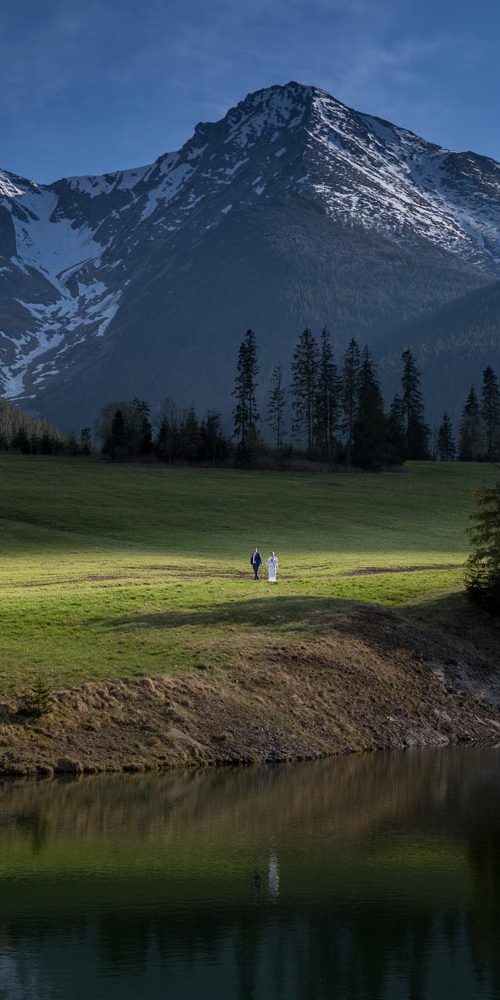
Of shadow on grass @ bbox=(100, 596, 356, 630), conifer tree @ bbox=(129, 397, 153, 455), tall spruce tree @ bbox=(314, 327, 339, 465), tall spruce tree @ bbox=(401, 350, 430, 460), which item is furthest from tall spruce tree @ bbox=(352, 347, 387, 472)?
shadow on grass @ bbox=(100, 596, 356, 630)

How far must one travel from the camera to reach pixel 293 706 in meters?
42.4

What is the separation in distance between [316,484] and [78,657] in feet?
291

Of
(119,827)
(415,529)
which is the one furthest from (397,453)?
(119,827)

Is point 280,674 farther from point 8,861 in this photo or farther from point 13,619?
point 8,861

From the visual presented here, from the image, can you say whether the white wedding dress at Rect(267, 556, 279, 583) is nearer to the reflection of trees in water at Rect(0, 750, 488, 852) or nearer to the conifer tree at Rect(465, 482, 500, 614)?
the conifer tree at Rect(465, 482, 500, 614)

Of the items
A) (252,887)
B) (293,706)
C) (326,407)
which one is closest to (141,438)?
(326,407)

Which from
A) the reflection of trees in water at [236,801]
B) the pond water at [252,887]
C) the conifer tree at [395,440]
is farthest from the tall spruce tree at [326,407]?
the pond water at [252,887]

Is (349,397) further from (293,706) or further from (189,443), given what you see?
(293,706)

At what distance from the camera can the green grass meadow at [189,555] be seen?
4488 cm

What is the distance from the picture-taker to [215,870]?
26.8 m

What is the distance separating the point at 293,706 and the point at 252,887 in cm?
1710

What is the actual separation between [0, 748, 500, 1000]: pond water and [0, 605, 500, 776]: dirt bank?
1.95 meters

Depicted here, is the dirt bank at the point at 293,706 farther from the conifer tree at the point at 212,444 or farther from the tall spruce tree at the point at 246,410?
the conifer tree at the point at 212,444

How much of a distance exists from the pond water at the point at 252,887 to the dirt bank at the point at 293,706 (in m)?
1.95
